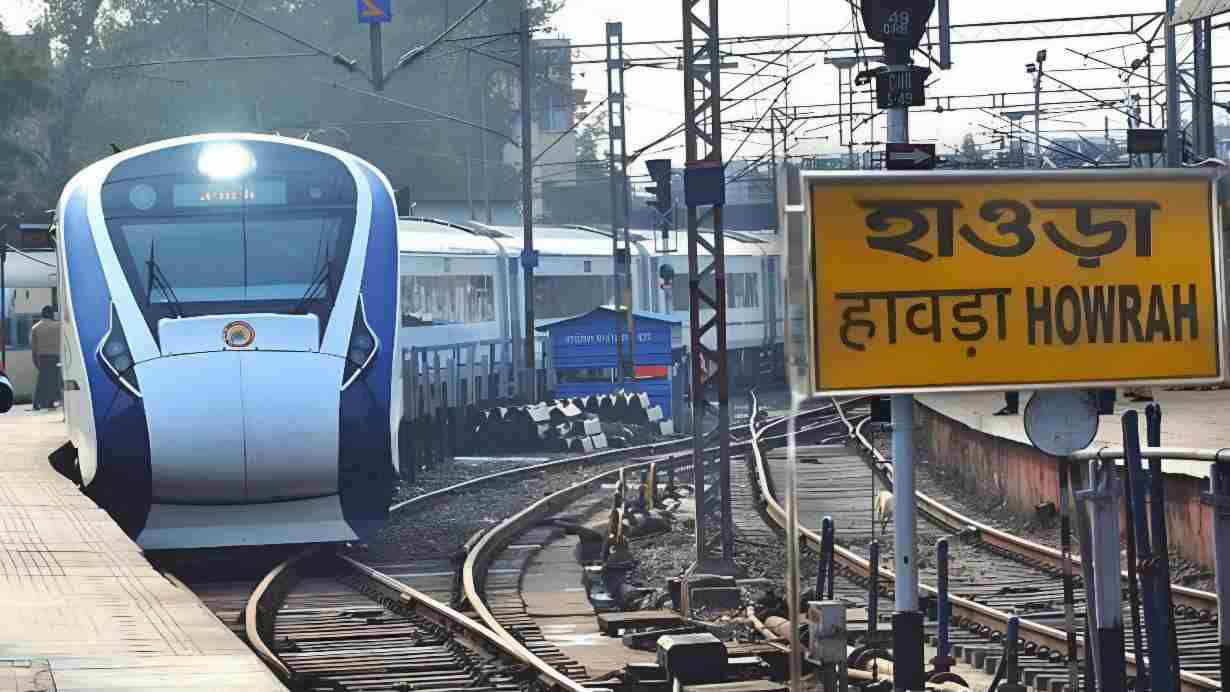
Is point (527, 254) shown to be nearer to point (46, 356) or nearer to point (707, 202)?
point (46, 356)

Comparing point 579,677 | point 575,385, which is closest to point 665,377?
point 575,385

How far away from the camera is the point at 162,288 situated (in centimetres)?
1390

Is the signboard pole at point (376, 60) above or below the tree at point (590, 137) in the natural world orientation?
below

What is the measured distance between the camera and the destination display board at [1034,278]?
4406 millimetres

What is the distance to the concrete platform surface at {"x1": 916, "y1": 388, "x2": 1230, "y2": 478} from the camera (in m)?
17.6

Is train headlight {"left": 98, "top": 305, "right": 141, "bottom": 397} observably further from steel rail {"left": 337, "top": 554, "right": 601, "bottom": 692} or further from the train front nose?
steel rail {"left": 337, "top": 554, "right": 601, "bottom": 692}

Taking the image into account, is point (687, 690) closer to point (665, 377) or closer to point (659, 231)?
point (665, 377)

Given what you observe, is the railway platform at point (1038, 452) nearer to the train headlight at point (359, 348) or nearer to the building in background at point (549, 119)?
the train headlight at point (359, 348)

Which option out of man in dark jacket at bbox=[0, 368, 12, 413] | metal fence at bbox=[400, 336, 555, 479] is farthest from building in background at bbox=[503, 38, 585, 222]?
man in dark jacket at bbox=[0, 368, 12, 413]

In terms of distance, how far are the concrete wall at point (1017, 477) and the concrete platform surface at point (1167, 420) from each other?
0.12m

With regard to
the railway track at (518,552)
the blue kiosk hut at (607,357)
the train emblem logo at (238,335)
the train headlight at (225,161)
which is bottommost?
the railway track at (518,552)

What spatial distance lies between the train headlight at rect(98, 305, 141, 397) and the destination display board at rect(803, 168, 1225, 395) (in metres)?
9.80

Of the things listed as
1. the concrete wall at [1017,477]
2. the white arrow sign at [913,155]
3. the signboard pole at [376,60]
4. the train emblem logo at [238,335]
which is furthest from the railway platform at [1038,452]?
the signboard pole at [376,60]

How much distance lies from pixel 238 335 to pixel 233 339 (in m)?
0.05
